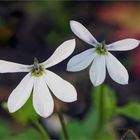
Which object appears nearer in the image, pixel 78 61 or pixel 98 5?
pixel 78 61

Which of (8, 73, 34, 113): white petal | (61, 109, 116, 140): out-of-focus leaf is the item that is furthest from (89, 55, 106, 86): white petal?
(61, 109, 116, 140): out-of-focus leaf

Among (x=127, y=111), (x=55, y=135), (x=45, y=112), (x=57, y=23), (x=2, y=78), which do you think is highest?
(x=57, y=23)

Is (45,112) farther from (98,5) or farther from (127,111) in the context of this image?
(98,5)

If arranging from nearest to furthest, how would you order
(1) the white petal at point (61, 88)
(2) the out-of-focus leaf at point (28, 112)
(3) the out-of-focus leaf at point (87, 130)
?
(1) the white petal at point (61, 88) < (2) the out-of-focus leaf at point (28, 112) < (3) the out-of-focus leaf at point (87, 130)

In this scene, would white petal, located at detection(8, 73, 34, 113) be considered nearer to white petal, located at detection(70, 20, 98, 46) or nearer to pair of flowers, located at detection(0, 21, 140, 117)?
pair of flowers, located at detection(0, 21, 140, 117)

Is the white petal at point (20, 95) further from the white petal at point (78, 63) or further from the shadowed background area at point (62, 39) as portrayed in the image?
the shadowed background area at point (62, 39)

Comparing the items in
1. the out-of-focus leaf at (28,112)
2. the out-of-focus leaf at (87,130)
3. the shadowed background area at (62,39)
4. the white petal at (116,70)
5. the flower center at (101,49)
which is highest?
the shadowed background area at (62,39)

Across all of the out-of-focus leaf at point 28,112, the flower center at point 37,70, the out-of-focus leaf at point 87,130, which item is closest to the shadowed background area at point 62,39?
the out-of-focus leaf at point 87,130

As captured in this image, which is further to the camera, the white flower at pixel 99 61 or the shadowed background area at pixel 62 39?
the shadowed background area at pixel 62 39

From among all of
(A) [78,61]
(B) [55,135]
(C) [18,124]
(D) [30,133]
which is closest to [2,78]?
(C) [18,124]
